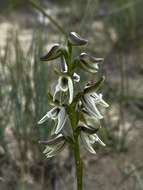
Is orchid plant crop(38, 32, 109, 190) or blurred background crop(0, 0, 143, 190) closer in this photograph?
orchid plant crop(38, 32, 109, 190)

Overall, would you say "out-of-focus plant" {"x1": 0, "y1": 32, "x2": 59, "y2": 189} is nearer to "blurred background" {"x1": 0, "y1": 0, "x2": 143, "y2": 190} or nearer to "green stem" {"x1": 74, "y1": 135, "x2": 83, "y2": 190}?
"blurred background" {"x1": 0, "y1": 0, "x2": 143, "y2": 190}

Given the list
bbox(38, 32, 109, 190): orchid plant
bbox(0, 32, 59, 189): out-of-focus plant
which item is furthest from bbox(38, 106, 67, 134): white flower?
bbox(0, 32, 59, 189): out-of-focus plant

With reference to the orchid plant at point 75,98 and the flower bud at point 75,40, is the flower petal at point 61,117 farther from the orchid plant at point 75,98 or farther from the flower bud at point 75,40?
the flower bud at point 75,40

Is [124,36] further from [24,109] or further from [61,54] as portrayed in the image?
[61,54]

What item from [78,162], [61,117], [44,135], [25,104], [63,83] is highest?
[63,83]

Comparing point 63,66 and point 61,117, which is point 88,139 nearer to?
point 61,117

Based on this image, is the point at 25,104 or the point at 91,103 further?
the point at 25,104

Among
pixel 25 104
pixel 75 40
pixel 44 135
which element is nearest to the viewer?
pixel 75 40

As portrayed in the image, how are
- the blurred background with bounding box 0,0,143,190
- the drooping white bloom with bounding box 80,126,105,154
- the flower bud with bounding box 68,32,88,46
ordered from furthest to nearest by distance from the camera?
the blurred background with bounding box 0,0,143,190, the drooping white bloom with bounding box 80,126,105,154, the flower bud with bounding box 68,32,88,46

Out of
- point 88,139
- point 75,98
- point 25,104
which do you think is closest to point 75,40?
point 75,98

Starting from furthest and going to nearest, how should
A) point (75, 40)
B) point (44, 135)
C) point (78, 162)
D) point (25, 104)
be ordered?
point (25, 104) → point (44, 135) → point (78, 162) → point (75, 40)

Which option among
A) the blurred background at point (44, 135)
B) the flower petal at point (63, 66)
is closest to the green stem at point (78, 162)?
the flower petal at point (63, 66)

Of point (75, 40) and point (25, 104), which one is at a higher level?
point (75, 40)
